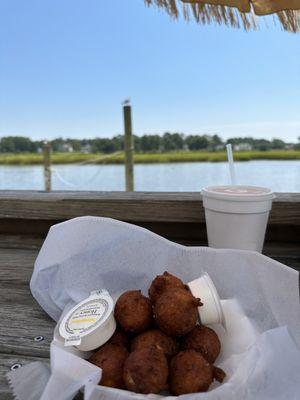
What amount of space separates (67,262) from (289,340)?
42cm

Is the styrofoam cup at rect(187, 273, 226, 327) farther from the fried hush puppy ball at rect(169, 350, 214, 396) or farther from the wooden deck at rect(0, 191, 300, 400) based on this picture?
the wooden deck at rect(0, 191, 300, 400)

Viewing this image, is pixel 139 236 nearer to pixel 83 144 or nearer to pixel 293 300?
pixel 293 300

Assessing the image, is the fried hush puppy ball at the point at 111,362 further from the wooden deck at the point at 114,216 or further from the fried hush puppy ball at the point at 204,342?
the wooden deck at the point at 114,216

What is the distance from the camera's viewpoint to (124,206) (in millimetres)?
1279

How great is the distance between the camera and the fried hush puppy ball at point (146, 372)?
1.50 ft

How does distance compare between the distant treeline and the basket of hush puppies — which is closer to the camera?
the basket of hush puppies

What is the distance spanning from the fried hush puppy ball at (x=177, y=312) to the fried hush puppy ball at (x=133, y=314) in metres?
0.02

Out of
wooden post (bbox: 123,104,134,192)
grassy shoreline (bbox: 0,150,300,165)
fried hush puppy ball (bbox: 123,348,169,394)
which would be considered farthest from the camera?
grassy shoreline (bbox: 0,150,300,165)

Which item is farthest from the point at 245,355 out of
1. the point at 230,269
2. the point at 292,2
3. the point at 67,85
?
the point at 67,85

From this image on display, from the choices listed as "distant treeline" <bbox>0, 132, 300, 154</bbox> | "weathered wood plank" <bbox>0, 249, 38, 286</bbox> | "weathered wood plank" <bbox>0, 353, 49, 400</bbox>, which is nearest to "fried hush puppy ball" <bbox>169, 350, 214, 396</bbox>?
"weathered wood plank" <bbox>0, 353, 49, 400</bbox>

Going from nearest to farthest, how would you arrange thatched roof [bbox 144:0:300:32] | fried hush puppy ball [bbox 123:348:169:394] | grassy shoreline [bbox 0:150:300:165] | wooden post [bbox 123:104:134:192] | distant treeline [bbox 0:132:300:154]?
fried hush puppy ball [bbox 123:348:169:394] < thatched roof [bbox 144:0:300:32] < wooden post [bbox 123:104:134:192] < distant treeline [bbox 0:132:300:154] < grassy shoreline [bbox 0:150:300:165]

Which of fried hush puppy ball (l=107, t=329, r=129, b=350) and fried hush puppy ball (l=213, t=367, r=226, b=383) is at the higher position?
fried hush puppy ball (l=107, t=329, r=129, b=350)

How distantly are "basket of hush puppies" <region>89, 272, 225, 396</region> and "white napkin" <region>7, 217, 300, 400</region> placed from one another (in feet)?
0.07

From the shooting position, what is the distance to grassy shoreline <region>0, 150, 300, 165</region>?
47.1 ft
